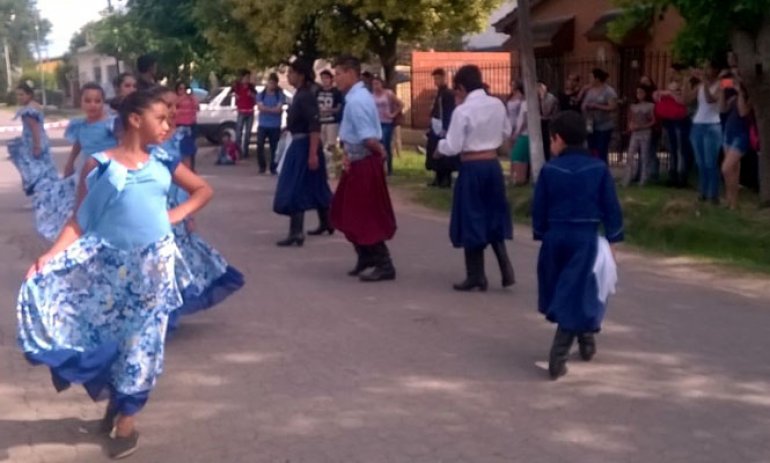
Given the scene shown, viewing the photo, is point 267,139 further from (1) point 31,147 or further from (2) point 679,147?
(2) point 679,147

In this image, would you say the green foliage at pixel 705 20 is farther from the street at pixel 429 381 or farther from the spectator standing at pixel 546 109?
the spectator standing at pixel 546 109

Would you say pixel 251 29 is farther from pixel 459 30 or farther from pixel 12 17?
pixel 12 17

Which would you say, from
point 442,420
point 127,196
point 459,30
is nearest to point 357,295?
point 442,420

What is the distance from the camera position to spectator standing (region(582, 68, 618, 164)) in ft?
57.6

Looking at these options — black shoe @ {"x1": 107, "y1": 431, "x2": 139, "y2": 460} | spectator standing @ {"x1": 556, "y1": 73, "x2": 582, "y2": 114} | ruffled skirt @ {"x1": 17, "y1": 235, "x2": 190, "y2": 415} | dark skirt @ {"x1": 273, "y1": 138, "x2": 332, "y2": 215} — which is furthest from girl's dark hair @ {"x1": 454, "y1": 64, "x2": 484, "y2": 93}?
spectator standing @ {"x1": 556, "y1": 73, "x2": 582, "y2": 114}

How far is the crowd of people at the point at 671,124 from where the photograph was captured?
14758 mm

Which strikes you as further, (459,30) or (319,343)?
(459,30)

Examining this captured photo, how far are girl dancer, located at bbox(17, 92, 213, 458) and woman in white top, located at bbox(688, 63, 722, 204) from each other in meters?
9.66

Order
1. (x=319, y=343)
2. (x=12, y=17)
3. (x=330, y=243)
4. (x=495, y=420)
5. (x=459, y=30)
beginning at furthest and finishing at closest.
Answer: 1. (x=12, y=17)
2. (x=459, y=30)
3. (x=330, y=243)
4. (x=319, y=343)
5. (x=495, y=420)

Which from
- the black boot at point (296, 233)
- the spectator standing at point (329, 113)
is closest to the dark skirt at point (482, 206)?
the black boot at point (296, 233)

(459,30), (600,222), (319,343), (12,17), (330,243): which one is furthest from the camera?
(12,17)

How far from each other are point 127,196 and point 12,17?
10531 centimetres

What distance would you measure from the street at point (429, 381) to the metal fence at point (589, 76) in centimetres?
834

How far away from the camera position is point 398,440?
6473 mm
